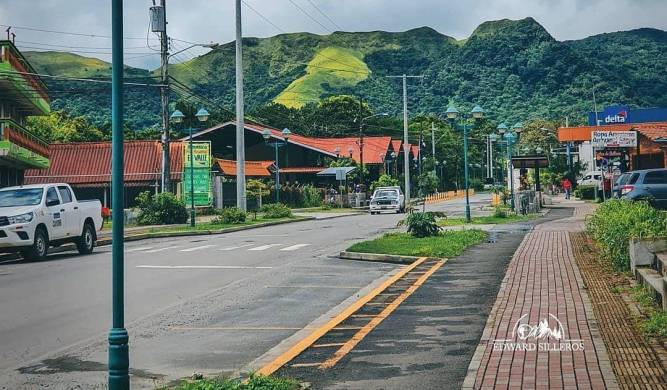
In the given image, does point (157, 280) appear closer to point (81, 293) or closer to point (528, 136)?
point (81, 293)

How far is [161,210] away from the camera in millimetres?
42438

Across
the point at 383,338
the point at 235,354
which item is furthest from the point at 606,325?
the point at 235,354

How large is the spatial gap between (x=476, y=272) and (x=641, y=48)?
15694 centimetres

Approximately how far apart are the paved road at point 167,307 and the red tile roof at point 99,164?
31.3 m

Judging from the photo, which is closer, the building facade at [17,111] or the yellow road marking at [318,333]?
the yellow road marking at [318,333]

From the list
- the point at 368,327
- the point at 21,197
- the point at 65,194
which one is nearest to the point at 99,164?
the point at 65,194

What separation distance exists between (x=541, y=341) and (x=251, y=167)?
6413 centimetres

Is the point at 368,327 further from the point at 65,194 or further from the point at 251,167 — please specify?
the point at 251,167

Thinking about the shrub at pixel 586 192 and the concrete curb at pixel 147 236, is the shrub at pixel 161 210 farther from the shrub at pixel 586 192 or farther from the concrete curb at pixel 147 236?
the shrub at pixel 586 192

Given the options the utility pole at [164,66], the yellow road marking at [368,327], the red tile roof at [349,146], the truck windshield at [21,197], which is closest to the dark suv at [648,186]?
the yellow road marking at [368,327]

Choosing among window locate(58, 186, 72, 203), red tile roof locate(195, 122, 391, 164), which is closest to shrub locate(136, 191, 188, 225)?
window locate(58, 186, 72, 203)

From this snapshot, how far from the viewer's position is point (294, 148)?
263 ft

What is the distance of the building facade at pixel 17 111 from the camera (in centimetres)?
3662

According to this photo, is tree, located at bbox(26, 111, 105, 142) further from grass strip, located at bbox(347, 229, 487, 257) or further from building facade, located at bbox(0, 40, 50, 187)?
grass strip, located at bbox(347, 229, 487, 257)
